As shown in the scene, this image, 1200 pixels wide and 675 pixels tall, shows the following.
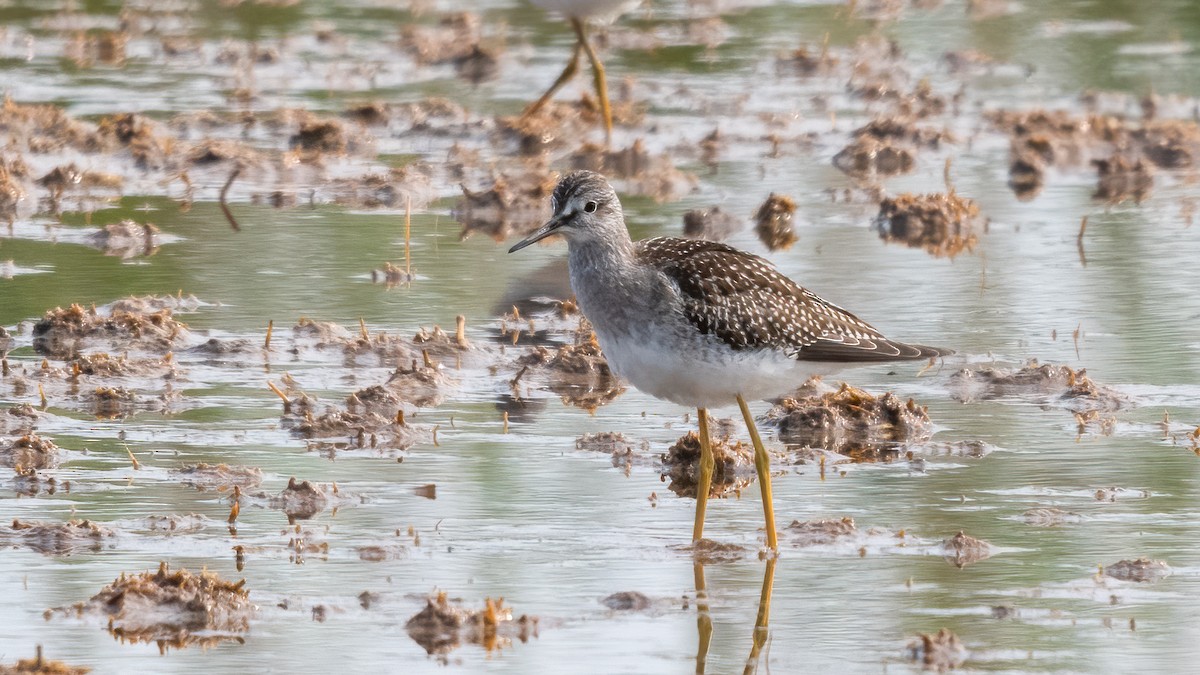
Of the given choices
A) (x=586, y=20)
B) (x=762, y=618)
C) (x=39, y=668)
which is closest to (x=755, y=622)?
(x=762, y=618)

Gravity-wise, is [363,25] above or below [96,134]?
above

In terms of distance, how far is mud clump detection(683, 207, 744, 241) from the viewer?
13586 millimetres

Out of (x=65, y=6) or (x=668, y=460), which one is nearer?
(x=668, y=460)

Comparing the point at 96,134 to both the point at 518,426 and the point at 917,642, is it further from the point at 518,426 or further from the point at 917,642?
the point at 917,642

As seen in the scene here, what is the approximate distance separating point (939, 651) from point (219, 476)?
331 cm

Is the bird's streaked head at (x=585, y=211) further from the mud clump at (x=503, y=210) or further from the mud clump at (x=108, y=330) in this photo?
the mud clump at (x=503, y=210)

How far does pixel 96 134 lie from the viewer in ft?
53.7

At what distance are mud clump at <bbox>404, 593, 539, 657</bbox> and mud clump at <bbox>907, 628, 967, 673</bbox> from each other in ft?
3.97

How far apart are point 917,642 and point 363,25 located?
55.9ft

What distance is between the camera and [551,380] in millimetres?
10469

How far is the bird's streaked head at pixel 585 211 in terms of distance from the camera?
28.2ft

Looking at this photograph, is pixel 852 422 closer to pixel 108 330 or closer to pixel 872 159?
pixel 108 330

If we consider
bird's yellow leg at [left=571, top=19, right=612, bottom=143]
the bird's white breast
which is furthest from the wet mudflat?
the bird's white breast

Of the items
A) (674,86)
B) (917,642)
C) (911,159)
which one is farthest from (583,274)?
(674,86)
